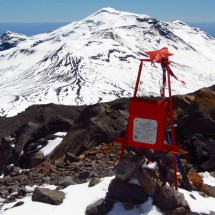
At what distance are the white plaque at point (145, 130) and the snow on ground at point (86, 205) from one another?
1.39 metres

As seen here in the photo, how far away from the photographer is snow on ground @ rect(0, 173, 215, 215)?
403 inches

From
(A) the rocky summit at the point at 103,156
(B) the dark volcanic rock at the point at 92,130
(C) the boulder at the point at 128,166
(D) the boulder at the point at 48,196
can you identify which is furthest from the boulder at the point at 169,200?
(B) the dark volcanic rock at the point at 92,130

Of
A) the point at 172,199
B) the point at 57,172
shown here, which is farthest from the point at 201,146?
the point at 172,199

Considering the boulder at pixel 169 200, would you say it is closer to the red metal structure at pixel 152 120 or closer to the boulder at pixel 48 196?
the red metal structure at pixel 152 120

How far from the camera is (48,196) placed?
1098 cm

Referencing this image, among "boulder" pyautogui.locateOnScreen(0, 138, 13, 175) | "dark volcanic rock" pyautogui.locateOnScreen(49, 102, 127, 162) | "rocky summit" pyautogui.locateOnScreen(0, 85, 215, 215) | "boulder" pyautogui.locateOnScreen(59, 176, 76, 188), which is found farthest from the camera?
"boulder" pyautogui.locateOnScreen(0, 138, 13, 175)

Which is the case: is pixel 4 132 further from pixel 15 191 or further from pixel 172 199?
pixel 172 199

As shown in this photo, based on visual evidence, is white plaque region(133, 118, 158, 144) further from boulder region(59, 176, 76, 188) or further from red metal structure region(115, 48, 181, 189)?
boulder region(59, 176, 76, 188)

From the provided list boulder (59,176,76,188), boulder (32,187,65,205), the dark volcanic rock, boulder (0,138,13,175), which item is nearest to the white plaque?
boulder (32,187,65,205)

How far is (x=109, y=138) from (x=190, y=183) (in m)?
6.81

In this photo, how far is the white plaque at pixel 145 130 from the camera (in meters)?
10.3

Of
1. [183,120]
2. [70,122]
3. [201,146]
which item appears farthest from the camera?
[70,122]

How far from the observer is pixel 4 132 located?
29.2 meters

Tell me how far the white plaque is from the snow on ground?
139 centimetres
